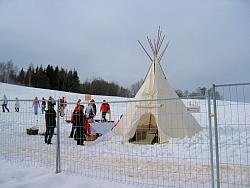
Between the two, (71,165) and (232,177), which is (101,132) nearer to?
(71,165)

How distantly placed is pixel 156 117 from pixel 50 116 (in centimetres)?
367

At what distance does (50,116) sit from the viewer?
34.4 ft

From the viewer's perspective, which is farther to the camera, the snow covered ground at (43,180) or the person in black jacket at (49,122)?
the person in black jacket at (49,122)

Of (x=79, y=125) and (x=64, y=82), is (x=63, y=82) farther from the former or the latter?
(x=79, y=125)

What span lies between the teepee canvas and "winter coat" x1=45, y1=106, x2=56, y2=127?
2479mm

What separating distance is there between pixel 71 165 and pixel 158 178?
6.87 feet

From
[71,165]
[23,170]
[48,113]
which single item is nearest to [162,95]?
[48,113]

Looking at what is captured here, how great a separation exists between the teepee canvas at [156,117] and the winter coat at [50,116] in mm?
2479

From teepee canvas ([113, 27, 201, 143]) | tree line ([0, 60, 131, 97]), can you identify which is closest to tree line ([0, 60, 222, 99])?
tree line ([0, 60, 131, 97])

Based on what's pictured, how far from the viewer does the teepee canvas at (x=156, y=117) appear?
11266mm

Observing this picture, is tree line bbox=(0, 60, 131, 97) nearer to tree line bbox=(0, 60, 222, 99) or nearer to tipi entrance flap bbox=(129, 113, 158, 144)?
tree line bbox=(0, 60, 222, 99)

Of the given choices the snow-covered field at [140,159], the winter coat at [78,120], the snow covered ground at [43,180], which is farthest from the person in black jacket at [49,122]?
the snow covered ground at [43,180]

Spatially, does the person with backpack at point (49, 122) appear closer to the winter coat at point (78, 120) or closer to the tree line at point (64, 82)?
the winter coat at point (78, 120)

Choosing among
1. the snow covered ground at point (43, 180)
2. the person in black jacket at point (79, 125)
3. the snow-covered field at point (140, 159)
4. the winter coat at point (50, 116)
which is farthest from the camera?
the person in black jacket at point (79, 125)
